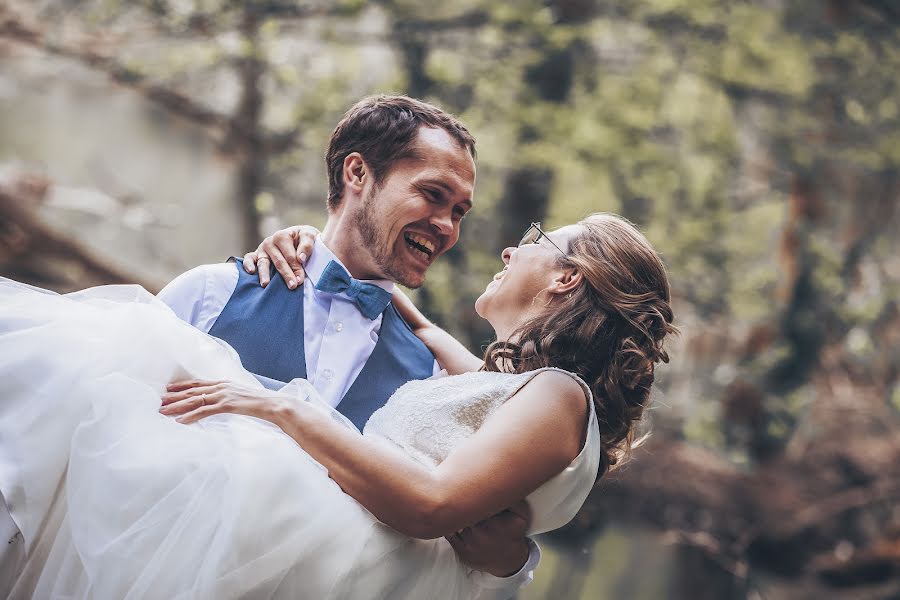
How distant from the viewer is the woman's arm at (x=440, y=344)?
2352 mm

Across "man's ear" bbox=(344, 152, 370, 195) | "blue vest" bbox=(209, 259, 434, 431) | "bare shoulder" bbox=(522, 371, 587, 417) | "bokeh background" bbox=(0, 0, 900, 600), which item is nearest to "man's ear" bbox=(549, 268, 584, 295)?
"bare shoulder" bbox=(522, 371, 587, 417)

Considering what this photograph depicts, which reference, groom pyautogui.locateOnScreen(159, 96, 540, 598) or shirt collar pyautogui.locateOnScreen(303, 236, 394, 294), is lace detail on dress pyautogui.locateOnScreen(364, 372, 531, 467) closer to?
groom pyautogui.locateOnScreen(159, 96, 540, 598)

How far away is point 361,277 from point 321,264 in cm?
12

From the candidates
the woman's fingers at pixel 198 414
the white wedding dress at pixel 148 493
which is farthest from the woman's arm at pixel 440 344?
the woman's fingers at pixel 198 414

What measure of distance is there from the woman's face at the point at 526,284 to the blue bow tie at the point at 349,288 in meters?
0.29

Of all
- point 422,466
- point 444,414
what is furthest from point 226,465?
point 444,414

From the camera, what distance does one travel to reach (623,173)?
6652 mm

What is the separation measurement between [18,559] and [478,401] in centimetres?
93

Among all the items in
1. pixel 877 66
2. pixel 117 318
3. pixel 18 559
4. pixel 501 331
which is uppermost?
pixel 117 318

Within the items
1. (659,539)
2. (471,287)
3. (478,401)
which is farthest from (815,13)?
(478,401)

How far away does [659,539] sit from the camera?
6.62 meters

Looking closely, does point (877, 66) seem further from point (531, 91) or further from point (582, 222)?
point (582, 222)

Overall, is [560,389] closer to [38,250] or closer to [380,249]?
[380,249]

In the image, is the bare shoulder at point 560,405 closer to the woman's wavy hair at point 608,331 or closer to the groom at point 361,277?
the woman's wavy hair at point 608,331
